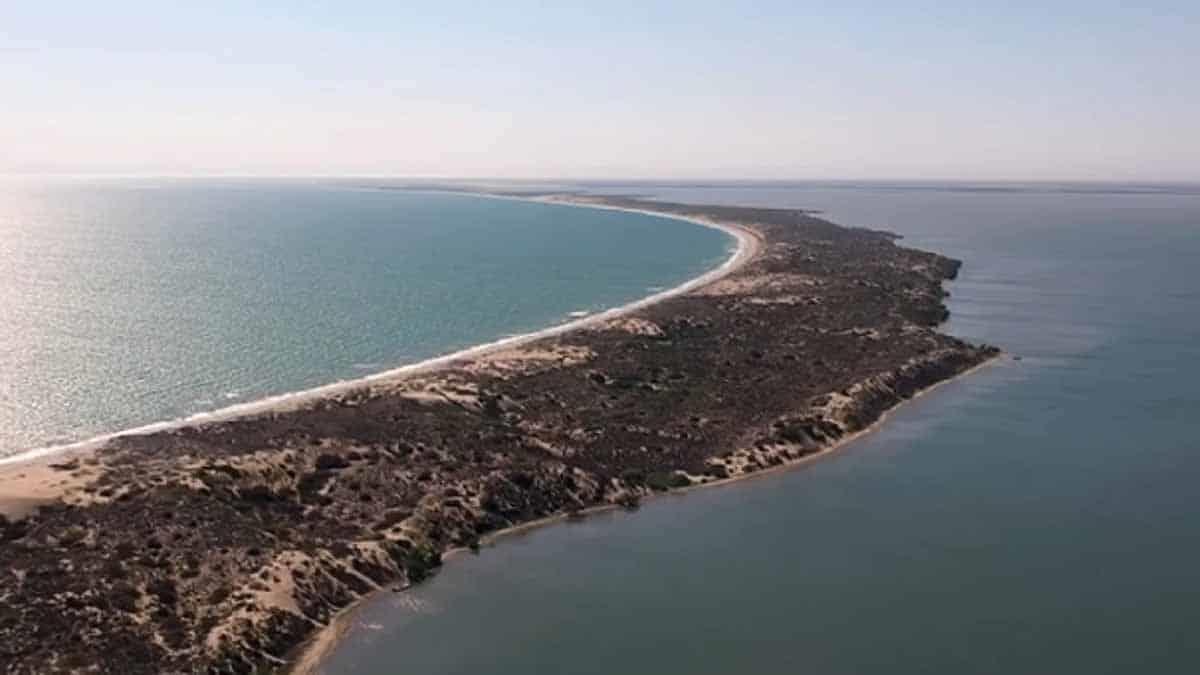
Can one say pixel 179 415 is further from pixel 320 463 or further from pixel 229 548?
pixel 229 548

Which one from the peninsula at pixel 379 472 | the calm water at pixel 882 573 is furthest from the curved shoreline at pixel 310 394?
the calm water at pixel 882 573

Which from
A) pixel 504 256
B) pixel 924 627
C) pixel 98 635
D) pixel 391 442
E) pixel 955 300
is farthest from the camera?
pixel 504 256

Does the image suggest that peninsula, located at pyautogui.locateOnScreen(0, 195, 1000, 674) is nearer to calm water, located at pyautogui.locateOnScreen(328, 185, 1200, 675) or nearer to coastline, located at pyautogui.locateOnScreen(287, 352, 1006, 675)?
coastline, located at pyautogui.locateOnScreen(287, 352, 1006, 675)

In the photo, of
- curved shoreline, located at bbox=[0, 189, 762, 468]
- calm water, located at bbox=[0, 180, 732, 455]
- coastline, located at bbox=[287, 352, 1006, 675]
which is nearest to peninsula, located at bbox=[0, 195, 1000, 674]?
coastline, located at bbox=[287, 352, 1006, 675]

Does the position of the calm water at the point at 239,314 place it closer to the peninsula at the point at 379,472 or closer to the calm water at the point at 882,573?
the peninsula at the point at 379,472

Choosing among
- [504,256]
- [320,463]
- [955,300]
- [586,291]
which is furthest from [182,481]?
[504,256]
